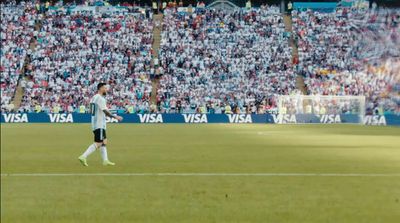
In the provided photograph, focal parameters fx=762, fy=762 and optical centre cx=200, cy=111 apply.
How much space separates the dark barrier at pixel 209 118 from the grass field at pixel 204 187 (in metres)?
35.3

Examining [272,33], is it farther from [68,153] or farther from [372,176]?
[372,176]

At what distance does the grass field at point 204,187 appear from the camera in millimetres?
10891

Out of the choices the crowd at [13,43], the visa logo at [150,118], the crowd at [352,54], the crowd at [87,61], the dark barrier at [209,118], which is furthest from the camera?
the crowd at [87,61]

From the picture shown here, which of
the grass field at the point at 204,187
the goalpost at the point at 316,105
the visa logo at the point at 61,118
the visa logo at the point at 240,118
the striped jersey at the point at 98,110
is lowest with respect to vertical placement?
the visa logo at the point at 240,118

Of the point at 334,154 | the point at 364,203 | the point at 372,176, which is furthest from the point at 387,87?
the point at 364,203

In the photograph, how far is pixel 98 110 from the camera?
60.4 ft

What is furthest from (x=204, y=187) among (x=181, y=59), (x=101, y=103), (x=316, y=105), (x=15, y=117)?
(x=181, y=59)

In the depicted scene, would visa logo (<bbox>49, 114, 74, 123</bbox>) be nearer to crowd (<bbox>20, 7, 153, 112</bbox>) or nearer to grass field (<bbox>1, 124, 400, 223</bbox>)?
crowd (<bbox>20, 7, 153, 112</bbox>)

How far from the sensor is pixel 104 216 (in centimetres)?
1064

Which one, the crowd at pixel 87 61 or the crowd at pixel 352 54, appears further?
the crowd at pixel 87 61

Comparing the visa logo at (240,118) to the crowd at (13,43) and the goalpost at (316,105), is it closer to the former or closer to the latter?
the goalpost at (316,105)

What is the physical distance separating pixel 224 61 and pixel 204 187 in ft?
181

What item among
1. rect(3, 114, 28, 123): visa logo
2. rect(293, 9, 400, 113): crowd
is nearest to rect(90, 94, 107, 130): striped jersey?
rect(293, 9, 400, 113): crowd

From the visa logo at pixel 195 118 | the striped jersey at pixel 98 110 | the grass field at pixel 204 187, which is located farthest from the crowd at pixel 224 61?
the striped jersey at pixel 98 110
